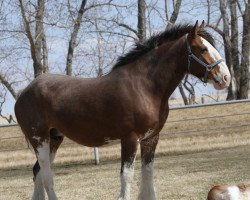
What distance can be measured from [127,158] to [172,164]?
5.83 metres

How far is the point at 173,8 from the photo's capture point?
67.9 ft

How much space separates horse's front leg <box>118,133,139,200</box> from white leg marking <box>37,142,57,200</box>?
0.98m

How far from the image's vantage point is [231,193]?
2.87 meters

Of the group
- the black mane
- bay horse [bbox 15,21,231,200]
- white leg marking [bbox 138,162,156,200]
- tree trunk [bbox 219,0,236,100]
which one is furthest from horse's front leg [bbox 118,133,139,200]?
tree trunk [bbox 219,0,236,100]

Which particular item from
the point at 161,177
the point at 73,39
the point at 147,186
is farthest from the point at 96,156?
the point at 73,39

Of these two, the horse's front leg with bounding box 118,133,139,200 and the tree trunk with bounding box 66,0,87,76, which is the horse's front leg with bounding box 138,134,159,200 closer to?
the horse's front leg with bounding box 118,133,139,200

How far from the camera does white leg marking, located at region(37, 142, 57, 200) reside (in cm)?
558

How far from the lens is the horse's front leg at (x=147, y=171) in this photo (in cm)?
527

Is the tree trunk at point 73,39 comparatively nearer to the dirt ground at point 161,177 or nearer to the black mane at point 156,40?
the dirt ground at point 161,177

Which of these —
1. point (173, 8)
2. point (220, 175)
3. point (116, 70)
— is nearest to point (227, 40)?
point (173, 8)

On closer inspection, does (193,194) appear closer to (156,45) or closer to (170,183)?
(170,183)

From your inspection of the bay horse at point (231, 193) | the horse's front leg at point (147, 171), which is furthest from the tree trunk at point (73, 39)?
the bay horse at point (231, 193)

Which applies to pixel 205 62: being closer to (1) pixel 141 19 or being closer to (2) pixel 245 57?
(1) pixel 141 19

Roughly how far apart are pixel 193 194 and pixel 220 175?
175 cm
